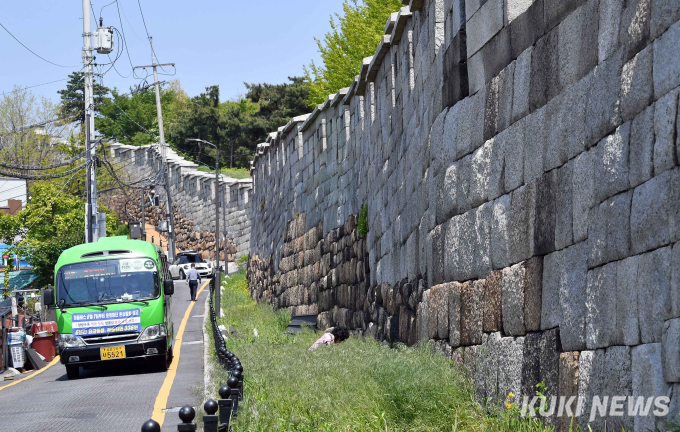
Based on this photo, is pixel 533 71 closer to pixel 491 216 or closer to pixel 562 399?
pixel 491 216

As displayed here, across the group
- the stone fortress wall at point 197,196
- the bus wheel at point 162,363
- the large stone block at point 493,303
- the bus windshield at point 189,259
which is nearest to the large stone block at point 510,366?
the large stone block at point 493,303

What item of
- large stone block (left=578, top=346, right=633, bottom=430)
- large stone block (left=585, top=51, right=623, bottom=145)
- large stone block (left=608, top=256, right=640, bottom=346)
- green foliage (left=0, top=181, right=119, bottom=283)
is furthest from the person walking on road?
large stone block (left=608, top=256, right=640, bottom=346)

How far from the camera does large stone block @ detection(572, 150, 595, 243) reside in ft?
16.8

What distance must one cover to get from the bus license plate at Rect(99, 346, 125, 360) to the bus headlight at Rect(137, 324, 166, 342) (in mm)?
388

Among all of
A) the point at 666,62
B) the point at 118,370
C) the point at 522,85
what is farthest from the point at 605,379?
the point at 118,370

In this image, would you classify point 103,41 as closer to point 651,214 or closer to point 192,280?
point 192,280

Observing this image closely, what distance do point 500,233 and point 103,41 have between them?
28413 millimetres

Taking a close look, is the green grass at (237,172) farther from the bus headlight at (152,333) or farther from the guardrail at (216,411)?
the guardrail at (216,411)

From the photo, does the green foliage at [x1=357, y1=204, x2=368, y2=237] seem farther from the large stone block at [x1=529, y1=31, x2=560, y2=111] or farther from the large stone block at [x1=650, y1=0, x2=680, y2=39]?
the large stone block at [x1=650, y1=0, x2=680, y2=39]

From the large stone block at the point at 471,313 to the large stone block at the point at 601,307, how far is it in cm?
204

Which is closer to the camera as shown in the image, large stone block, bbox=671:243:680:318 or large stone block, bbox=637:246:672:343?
large stone block, bbox=671:243:680:318

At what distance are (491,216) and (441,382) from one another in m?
1.54

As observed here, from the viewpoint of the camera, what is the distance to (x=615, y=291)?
4.77 meters

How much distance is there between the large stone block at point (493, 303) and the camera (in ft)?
22.0
